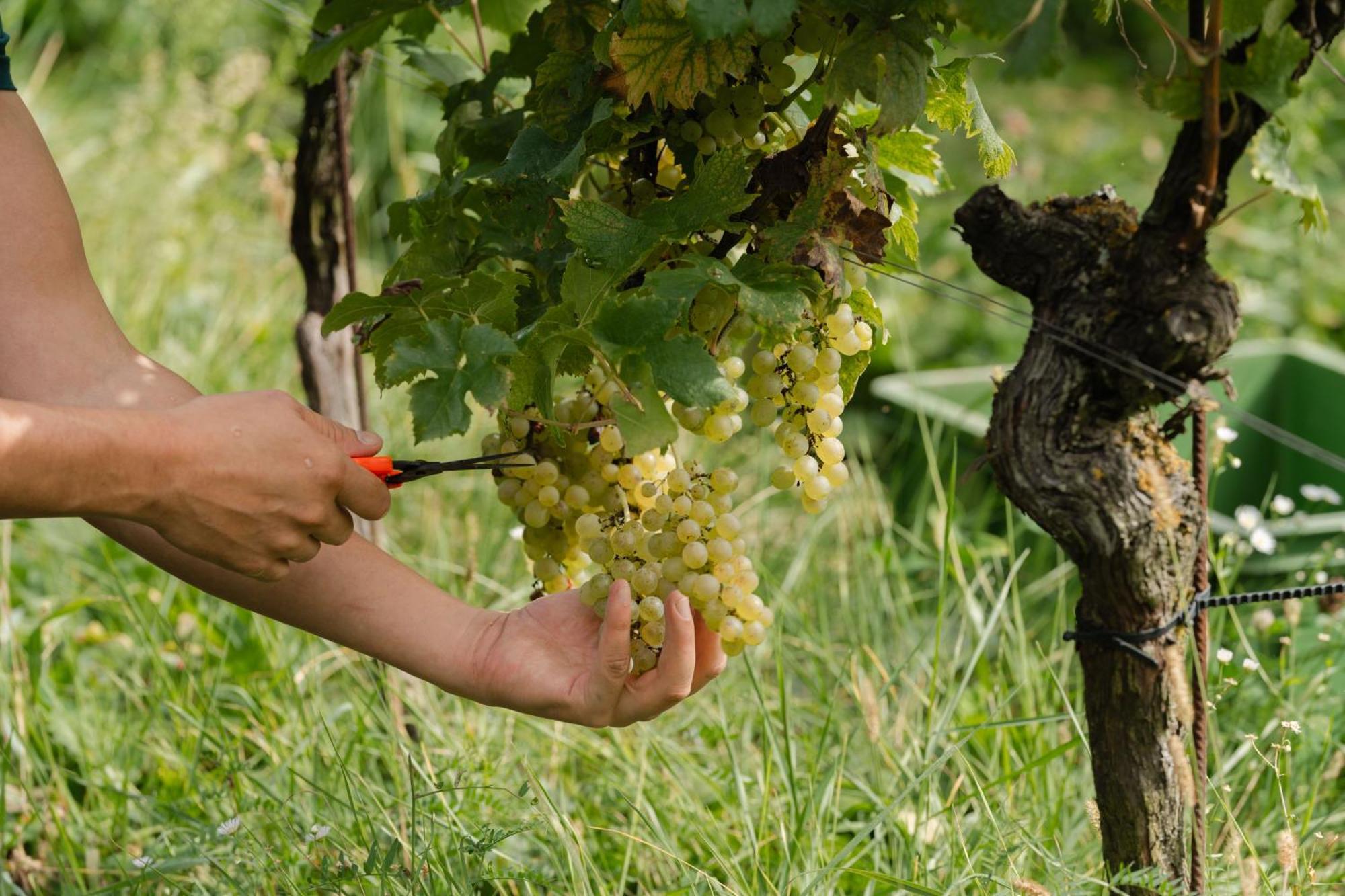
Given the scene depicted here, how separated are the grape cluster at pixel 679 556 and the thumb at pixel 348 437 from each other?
18 centimetres

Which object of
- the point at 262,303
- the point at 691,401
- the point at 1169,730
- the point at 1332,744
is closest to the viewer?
the point at 691,401

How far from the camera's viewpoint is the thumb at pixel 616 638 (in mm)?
909

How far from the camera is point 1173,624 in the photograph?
109 centimetres

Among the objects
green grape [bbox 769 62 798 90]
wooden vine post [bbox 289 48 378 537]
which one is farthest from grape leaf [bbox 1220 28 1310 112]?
wooden vine post [bbox 289 48 378 537]

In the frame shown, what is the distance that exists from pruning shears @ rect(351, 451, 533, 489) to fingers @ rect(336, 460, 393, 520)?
12 millimetres

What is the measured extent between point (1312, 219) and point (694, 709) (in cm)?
102

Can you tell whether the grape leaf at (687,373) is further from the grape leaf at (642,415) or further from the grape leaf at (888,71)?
the grape leaf at (888,71)

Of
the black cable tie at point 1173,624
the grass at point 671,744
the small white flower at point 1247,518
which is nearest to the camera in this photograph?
the black cable tie at point 1173,624

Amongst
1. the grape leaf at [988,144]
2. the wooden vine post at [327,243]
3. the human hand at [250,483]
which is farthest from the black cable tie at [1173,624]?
the wooden vine post at [327,243]

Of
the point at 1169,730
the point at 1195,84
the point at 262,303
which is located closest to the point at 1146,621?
the point at 1169,730

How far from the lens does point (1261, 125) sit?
0.88 meters

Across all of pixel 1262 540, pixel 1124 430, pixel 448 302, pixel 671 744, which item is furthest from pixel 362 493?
pixel 1262 540

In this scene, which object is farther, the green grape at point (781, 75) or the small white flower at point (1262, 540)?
the small white flower at point (1262, 540)

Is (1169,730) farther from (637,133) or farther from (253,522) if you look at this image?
(253,522)
